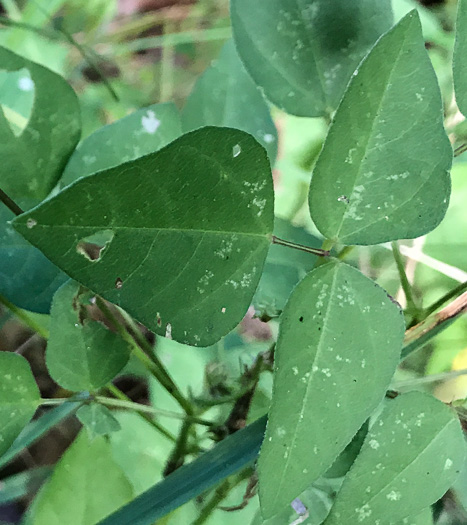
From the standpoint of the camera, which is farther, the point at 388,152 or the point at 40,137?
the point at 40,137

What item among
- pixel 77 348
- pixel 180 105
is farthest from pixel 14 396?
pixel 180 105

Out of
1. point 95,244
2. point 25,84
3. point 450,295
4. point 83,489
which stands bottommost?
point 83,489

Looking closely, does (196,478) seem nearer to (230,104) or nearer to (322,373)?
(322,373)

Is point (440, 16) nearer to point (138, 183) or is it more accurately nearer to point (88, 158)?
point (88, 158)

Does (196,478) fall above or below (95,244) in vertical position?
below

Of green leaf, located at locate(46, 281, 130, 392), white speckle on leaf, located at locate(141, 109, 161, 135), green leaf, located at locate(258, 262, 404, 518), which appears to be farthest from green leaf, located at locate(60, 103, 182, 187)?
green leaf, located at locate(258, 262, 404, 518)

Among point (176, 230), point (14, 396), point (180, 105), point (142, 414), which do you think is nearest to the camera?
point (176, 230)

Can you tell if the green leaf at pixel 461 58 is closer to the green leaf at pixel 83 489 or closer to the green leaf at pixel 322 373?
the green leaf at pixel 322 373
